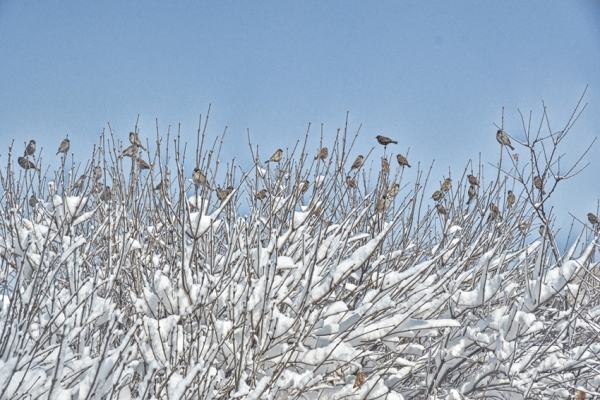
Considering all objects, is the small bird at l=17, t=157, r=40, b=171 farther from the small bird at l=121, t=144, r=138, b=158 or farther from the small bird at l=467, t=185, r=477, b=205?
the small bird at l=467, t=185, r=477, b=205

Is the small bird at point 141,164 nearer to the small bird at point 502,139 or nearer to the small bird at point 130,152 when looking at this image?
the small bird at point 130,152

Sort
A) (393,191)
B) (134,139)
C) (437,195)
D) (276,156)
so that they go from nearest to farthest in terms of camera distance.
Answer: (134,139)
(393,191)
(276,156)
(437,195)

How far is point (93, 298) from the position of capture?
281 centimetres

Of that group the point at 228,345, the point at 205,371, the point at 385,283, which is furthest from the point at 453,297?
the point at 205,371

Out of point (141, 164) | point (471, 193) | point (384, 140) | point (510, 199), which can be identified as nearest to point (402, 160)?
point (384, 140)

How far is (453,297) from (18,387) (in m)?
2.57

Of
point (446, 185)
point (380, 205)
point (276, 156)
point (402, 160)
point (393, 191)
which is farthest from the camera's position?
point (446, 185)

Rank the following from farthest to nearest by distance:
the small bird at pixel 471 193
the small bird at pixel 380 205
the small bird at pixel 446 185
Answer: the small bird at pixel 471 193
the small bird at pixel 446 185
the small bird at pixel 380 205

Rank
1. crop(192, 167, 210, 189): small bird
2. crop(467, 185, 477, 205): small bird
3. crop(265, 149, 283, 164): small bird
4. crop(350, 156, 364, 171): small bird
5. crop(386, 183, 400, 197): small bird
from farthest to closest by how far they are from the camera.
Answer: crop(467, 185, 477, 205): small bird < crop(265, 149, 283, 164): small bird < crop(350, 156, 364, 171): small bird < crop(386, 183, 400, 197): small bird < crop(192, 167, 210, 189): small bird

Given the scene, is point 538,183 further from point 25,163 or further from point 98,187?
point 25,163

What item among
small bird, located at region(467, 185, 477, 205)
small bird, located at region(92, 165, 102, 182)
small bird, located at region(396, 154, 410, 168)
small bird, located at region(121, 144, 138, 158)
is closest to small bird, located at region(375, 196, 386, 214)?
small bird, located at region(396, 154, 410, 168)

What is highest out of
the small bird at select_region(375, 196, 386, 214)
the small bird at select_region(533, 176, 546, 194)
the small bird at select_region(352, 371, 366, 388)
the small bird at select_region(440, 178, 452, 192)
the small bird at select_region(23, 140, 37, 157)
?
the small bird at select_region(440, 178, 452, 192)

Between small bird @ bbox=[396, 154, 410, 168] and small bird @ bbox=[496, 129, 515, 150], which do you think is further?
small bird @ bbox=[496, 129, 515, 150]

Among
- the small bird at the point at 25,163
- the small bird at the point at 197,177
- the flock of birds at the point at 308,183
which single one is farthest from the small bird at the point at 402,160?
the small bird at the point at 25,163
